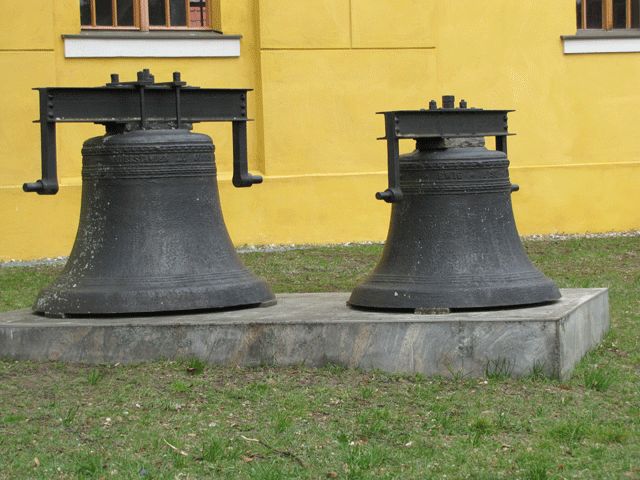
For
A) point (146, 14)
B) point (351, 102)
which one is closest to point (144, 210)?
point (146, 14)

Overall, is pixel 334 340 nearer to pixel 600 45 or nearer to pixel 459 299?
pixel 459 299

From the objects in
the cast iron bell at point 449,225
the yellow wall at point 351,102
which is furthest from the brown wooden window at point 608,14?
the cast iron bell at point 449,225

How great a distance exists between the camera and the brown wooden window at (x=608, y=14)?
15.0m

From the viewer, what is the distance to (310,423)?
599 centimetres

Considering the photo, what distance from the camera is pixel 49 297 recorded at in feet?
24.5

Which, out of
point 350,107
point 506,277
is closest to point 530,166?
point 350,107

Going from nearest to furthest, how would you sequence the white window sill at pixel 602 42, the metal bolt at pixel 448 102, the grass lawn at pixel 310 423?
the grass lawn at pixel 310 423 → the metal bolt at pixel 448 102 → the white window sill at pixel 602 42

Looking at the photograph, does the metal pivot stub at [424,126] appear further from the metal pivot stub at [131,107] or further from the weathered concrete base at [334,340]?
the metal pivot stub at [131,107]

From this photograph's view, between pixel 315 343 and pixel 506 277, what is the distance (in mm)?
1115

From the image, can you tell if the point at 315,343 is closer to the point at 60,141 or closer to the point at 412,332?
the point at 412,332

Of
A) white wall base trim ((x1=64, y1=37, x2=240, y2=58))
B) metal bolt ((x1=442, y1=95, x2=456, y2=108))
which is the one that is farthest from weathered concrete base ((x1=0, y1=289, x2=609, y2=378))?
white wall base trim ((x1=64, y1=37, x2=240, y2=58))

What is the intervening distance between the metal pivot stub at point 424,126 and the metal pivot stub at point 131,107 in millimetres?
952

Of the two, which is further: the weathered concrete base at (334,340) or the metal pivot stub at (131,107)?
the metal pivot stub at (131,107)

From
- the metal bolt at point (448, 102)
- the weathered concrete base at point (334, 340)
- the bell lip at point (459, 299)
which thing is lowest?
the weathered concrete base at point (334, 340)
